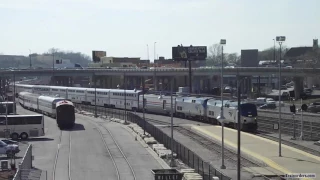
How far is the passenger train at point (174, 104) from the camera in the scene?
55.4 metres

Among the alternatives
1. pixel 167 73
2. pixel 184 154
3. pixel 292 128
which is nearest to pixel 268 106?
pixel 292 128

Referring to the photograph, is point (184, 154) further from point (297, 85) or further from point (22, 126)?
point (297, 85)

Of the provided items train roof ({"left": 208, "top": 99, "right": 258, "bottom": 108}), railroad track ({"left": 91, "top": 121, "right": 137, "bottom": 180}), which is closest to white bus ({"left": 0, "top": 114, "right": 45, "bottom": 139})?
railroad track ({"left": 91, "top": 121, "right": 137, "bottom": 180})

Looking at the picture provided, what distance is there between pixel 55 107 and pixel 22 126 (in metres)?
18.8

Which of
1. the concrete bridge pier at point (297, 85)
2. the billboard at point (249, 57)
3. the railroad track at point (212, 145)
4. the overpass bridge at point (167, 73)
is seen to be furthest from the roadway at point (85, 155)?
the billboard at point (249, 57)

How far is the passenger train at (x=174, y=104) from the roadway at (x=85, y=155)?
10.3m

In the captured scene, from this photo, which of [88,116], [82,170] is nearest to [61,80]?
[88,116]

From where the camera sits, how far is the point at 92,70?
150 m

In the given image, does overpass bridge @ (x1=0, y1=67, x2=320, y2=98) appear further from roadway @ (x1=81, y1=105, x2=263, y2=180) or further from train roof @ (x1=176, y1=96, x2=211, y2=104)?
roadway @ (x1=81, y1=105, x2=263, y2=180)

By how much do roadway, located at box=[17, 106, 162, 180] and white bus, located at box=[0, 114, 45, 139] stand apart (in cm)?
112

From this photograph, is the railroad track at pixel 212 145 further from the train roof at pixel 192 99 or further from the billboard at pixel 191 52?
the billboard at pixel 191 52

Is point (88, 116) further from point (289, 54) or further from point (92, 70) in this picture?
point (289, 54)

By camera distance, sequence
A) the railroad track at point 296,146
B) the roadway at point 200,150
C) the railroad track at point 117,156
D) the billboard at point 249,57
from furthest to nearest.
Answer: the billboard at point 249,57 → the railroad track at point 296,146 → the railroad track at point 117,156 → the roadway at point 200,150

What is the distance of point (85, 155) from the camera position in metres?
41.8
